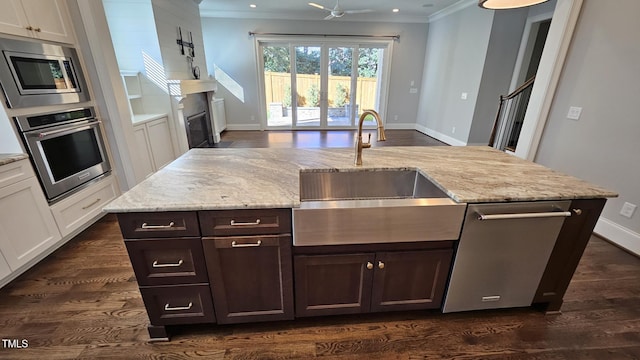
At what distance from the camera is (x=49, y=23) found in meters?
2.16

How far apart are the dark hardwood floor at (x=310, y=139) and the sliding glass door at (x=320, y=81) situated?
1.50ft

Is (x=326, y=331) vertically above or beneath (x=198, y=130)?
beneath

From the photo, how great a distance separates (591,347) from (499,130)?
3.80 meters

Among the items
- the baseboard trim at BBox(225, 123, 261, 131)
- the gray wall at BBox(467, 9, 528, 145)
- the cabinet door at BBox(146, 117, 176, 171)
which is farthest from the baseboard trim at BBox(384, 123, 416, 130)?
the cabinet door at BBox(146, 117, 176, 171)

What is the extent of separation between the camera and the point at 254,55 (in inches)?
252

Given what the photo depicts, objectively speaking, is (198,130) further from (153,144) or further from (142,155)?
(142,155)

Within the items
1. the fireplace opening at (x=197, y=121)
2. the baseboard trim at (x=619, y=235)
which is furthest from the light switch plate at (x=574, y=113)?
the fireplace opening at (x=197, y=121)

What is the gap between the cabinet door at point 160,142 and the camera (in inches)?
134

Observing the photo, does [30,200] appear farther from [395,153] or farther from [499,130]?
[499,130]

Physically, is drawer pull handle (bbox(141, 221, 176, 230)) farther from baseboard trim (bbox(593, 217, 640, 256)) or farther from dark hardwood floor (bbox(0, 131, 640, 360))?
baseboard trim (bbox(593, 217, 640, 256))

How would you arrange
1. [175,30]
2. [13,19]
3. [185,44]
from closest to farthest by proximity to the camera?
[13,19] < [175,30] < [185,44]

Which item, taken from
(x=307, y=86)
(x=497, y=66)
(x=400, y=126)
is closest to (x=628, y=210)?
(x=497, y=66)

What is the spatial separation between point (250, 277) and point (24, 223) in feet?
6.20

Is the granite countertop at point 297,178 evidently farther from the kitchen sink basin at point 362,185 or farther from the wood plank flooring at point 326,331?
the wood plank flooring at point 326,331
